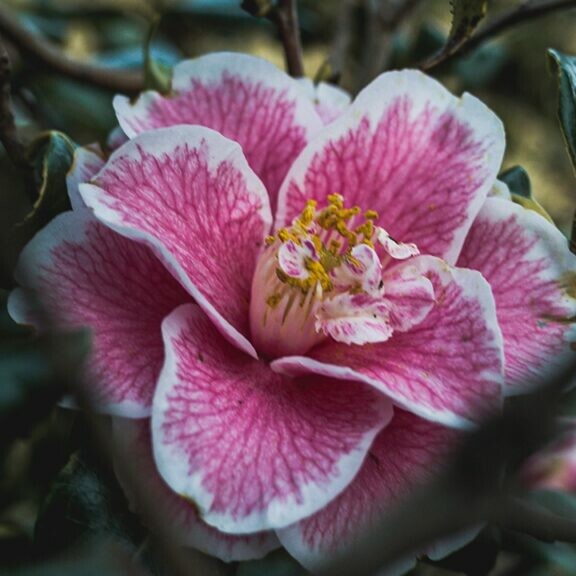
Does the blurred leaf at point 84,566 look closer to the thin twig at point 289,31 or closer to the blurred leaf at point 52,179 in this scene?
the blurred leaf at point 52,179

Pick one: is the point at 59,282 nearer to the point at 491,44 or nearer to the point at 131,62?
the point at 131,62

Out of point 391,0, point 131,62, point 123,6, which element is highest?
point 391,0

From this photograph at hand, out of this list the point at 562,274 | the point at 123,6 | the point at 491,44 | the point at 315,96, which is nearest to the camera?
the point at 562,274

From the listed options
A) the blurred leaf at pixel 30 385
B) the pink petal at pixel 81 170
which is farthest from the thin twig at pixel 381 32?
the blurred leaf at pixel 30 385

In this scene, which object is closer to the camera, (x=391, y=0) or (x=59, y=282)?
(x=59, y=282)

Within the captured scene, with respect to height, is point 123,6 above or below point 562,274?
below

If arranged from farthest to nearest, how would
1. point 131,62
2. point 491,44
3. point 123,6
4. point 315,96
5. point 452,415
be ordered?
point 123,6 → point 491,44 → point 131,62 → point 315,96 → point 452,415

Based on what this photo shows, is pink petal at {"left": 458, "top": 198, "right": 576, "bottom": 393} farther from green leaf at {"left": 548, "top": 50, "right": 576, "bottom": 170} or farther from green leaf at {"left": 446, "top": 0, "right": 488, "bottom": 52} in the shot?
green leaf at {"left": 446, "top": 0, "right": 488, "bottom": 52}

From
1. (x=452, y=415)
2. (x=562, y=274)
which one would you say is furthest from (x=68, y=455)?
(x=562, y=274)
